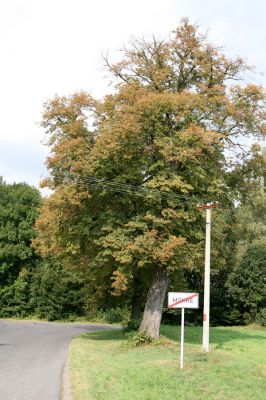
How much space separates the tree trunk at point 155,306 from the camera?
75.3 feet

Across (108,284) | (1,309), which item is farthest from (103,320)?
(108,284)

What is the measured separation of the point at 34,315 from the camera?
2002 inches

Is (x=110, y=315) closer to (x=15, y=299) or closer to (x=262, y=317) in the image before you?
(x=15, y=299)

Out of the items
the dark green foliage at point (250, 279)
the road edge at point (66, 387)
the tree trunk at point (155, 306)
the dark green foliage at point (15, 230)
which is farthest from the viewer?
the dark green foliage at point (15, 230)

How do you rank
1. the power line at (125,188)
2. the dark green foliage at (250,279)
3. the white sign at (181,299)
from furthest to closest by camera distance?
the dark green foliage at (250,279), the power line at (125,188), the white sign at (181,299)

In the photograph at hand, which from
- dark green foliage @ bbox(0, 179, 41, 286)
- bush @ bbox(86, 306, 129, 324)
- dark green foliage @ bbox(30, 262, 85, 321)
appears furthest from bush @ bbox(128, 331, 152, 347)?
dark green foliage @ bbox(0, 179, 41, 286)

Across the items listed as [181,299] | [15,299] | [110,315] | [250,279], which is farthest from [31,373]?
[15,299]

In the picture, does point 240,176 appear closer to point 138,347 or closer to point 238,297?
point 138,347

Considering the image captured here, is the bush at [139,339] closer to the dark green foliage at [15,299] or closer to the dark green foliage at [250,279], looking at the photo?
the dark green foliage at [250,279]

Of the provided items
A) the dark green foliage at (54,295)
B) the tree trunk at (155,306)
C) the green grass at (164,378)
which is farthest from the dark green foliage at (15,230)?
the green grass at (164,378)

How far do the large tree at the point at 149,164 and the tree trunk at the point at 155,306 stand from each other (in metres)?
0.05

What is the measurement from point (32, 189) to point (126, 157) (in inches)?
1334

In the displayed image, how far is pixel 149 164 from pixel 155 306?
6413 mm

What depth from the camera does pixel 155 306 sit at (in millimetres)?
23453
